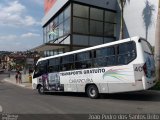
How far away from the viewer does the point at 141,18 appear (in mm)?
30719

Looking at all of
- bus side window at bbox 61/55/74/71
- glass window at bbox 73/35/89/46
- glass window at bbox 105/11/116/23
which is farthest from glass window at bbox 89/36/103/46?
bus side window at bbox 61/55/74/71

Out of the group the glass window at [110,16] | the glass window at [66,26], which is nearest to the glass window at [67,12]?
the glass window at [66,26]

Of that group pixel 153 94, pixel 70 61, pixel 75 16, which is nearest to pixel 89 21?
pixel 75 16

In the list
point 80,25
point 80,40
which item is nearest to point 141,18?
point 80,25

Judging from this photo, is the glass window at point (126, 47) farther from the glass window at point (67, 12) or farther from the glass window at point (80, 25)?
the glass window at point (67, 12)

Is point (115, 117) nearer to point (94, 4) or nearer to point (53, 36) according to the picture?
point (94, 4)

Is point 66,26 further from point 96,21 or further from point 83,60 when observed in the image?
point 83,60

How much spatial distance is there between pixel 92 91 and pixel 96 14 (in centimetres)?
1841

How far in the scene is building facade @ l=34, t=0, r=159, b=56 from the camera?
30341mm

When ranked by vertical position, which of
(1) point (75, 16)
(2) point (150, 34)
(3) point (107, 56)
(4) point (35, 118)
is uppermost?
(1) point (75, 16)

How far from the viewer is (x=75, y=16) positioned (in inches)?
1280

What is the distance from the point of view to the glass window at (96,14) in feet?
110

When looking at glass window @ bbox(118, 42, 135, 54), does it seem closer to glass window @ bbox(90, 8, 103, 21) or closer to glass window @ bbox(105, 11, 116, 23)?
glass window @ bbox(90, 8, 103, 21)

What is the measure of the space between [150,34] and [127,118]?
2063 centimetres
